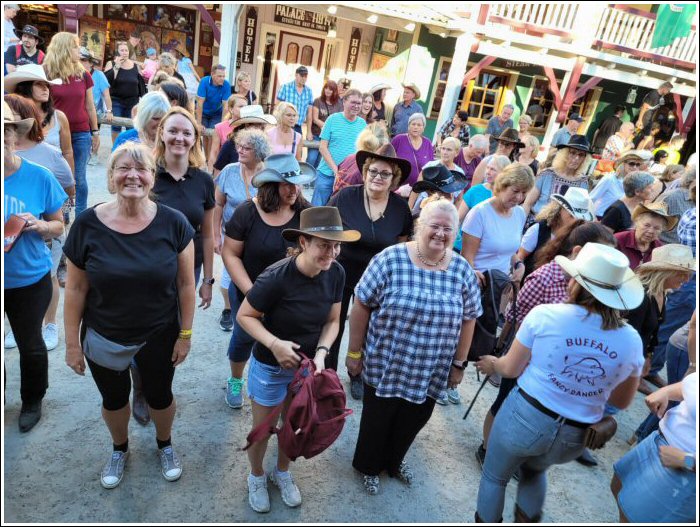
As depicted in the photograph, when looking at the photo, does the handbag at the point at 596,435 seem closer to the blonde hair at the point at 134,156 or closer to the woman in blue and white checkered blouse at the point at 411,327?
the woman in blue and white checkered blouse at the point at 411,327

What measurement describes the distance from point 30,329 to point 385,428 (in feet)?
7.30

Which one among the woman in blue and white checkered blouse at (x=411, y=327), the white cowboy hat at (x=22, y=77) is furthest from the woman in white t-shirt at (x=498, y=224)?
the white cowboy hat at (x=22, y=77)

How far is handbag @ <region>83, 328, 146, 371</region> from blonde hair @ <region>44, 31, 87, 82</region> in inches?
142

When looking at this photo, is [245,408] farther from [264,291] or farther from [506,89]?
[506,89]

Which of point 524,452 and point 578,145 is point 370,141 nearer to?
point 578,145

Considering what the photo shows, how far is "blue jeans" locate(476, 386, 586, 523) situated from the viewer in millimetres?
2361

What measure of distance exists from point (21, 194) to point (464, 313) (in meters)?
2.59

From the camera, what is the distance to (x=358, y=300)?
110 inches

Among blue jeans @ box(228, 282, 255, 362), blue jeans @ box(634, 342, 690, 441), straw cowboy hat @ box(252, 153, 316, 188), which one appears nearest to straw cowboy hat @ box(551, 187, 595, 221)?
blue jeans @ box(634, 342, 690, 441)

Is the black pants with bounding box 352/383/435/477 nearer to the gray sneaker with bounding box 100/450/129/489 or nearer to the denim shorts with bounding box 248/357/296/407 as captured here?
the denim shorts with bounding box 248/357/296/407

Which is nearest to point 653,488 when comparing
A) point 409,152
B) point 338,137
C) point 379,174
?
point 379,174

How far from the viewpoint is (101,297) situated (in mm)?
2396

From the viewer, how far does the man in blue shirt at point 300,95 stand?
30.4 ft

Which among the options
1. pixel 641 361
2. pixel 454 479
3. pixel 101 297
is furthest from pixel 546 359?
pixel 101 297
